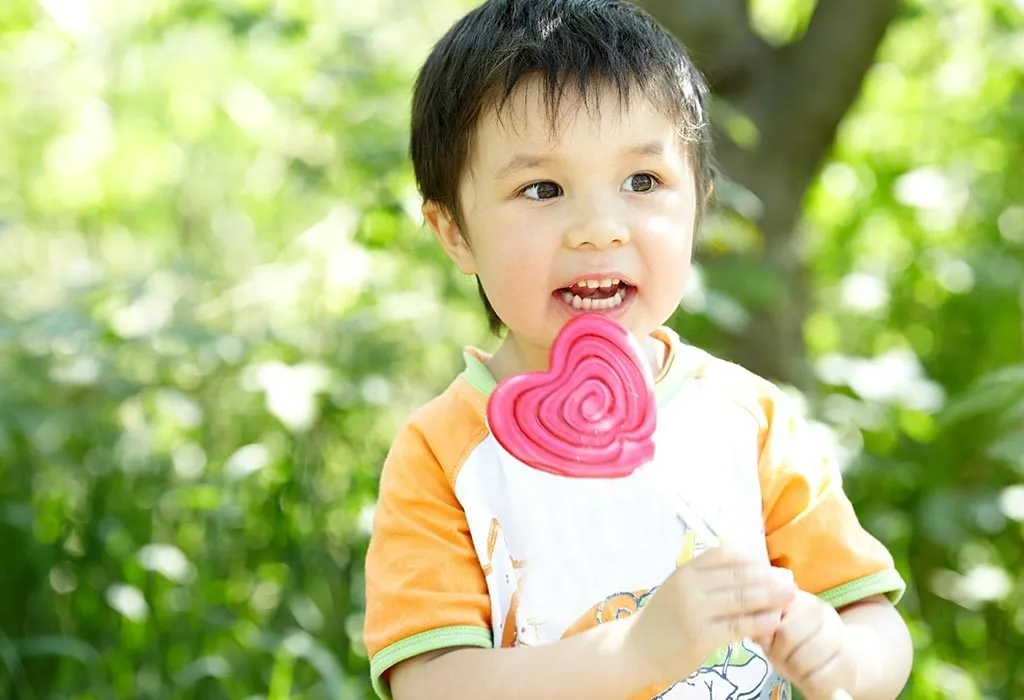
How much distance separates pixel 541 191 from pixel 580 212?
0.22 ft

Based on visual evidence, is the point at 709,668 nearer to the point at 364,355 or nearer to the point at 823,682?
the point at 823,682

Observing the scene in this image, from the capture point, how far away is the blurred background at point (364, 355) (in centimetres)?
295

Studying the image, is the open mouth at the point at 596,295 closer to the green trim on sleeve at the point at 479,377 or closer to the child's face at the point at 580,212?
the child's face at the point at 580,212

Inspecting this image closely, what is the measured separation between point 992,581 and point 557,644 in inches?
82.2

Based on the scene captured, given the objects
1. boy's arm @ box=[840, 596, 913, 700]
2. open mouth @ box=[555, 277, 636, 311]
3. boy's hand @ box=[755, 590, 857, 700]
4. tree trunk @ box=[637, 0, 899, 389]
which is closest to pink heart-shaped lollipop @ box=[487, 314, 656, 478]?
open mouth @ box=[555, 277, 636, 311]

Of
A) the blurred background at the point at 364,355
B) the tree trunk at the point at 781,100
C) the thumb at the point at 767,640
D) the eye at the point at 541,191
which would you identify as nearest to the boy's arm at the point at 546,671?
the thumb at the point at 767,640

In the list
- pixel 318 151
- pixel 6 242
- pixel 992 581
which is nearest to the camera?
pixel 992 581

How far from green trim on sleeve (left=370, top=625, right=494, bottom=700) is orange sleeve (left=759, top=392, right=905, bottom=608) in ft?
1.28

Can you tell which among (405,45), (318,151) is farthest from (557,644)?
(405,45)

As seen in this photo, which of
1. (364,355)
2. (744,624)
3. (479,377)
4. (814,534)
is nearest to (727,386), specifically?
(814,534)

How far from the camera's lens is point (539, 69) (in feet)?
5.15

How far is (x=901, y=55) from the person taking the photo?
15.8 ft

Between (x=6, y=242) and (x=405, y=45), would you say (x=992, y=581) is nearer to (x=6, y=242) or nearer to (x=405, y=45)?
(x=405, y=45)

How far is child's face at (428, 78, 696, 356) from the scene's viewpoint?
60.7 inches
